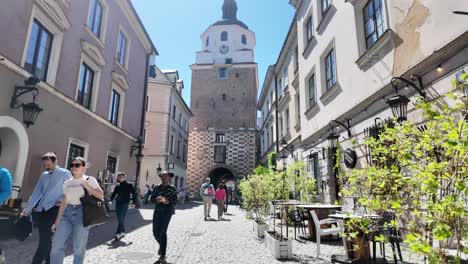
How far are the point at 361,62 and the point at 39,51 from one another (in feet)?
31.9

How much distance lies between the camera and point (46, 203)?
168 inches

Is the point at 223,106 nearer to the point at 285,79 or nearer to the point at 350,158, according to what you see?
the point at 285,79

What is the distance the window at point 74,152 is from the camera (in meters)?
9.77

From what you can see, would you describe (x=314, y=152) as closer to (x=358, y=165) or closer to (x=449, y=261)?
(x=358, y=165)

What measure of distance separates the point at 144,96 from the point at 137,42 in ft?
10.8

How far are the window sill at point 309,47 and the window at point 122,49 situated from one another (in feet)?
30.4

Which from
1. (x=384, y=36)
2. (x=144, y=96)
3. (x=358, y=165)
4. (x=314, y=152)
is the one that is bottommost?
(x=358, y=165)

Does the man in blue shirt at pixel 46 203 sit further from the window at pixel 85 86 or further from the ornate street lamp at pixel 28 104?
the window at pixel 85 86

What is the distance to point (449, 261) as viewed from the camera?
1.62 meters

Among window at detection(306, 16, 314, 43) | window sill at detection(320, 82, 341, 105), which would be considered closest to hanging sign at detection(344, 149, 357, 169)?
window sill at detection(320, 82, 341, 105)

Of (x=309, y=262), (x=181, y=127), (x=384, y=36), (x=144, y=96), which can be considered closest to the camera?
(x=309, y=262)

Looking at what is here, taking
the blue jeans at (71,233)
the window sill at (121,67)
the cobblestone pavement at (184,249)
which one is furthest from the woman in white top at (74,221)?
the window sill at (121,67)

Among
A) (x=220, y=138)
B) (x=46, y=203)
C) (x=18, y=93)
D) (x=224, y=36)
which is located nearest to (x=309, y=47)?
(x=18, y=93)

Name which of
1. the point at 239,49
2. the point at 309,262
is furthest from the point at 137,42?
the point at 239,49
